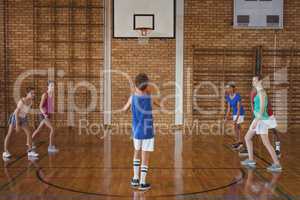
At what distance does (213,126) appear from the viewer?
13359mm

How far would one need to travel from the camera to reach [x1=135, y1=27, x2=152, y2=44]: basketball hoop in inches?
508

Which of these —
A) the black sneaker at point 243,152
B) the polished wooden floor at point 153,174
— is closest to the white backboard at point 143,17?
the polished wooden floor at point 153,174

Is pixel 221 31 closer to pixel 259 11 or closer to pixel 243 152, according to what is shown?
pixel 259 11

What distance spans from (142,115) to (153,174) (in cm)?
155

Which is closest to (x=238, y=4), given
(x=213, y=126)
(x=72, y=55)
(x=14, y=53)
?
(x=213, y=126)

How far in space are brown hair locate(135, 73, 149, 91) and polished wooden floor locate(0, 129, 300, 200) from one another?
144 centimetres

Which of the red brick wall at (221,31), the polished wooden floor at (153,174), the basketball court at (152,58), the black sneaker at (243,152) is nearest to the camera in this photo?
the polished wooden floor at (153,174)

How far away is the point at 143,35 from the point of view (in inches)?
516

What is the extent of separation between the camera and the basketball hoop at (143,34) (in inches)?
508

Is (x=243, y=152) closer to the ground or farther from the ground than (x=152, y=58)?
closer to the ground

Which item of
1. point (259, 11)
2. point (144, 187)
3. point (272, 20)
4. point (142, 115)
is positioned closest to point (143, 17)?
point (259, 11)

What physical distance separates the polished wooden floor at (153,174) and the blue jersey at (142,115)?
80 centimetres

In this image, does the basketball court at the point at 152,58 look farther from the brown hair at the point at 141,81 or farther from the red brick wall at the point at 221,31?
the brown hair at the point at 141,81

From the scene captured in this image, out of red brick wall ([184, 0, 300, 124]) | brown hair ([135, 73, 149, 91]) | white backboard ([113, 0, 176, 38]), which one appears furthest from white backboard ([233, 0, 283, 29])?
brown hair ([135, 73, 149, 91])
